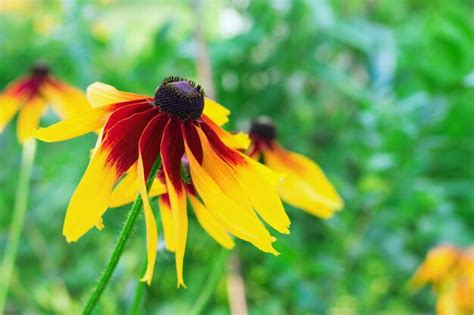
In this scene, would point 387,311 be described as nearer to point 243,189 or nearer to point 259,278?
point 259,278

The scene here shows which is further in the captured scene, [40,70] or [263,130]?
[40,70]

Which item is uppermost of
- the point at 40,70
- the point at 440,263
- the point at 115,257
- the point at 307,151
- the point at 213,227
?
the point at 307,151

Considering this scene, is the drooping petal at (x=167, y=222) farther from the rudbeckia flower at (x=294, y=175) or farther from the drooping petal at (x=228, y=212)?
the rudbeckia flower at (x=294, y=175)

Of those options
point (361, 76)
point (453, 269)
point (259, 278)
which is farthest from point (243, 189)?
point (361, 76)

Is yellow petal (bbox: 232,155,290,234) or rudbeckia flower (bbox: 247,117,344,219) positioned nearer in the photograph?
yellow petal (bbox: 232,155,290,234)

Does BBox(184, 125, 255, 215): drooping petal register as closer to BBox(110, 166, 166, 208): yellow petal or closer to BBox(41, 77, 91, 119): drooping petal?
BBox(110, 166, 166, 208): yellow petal

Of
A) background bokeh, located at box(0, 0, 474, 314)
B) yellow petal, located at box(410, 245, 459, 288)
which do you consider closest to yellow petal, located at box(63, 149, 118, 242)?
background bokeh, located at box(0, 0, 474, 314)

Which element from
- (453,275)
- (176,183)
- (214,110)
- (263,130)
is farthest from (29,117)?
(453,275)

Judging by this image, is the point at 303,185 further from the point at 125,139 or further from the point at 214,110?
the point at 125,139
